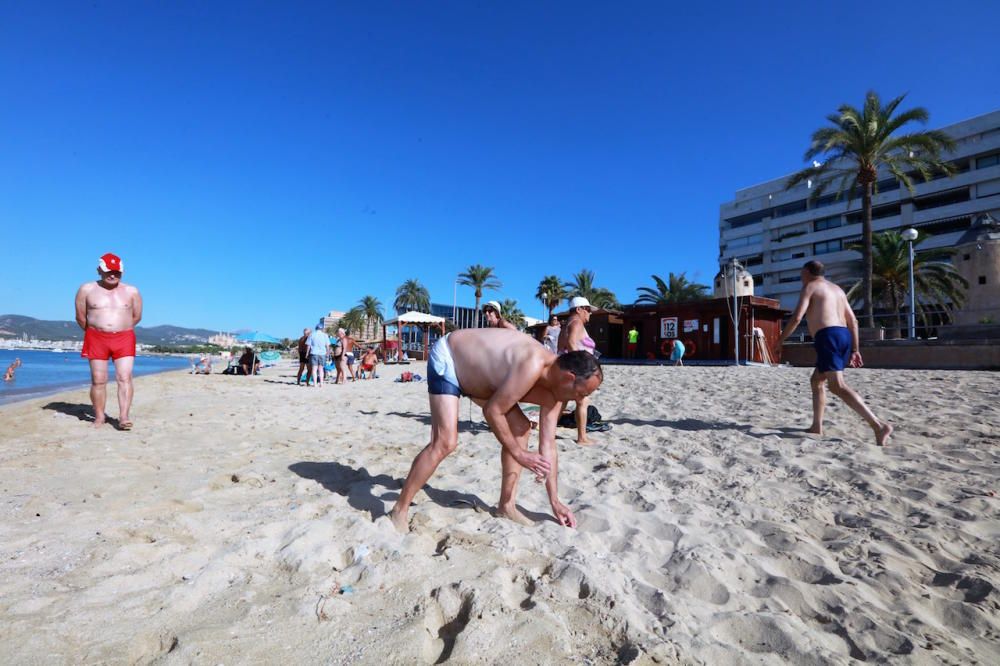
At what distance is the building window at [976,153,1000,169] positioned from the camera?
3850 cm

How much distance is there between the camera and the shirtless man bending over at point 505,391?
92.5 inches

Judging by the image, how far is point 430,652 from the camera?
1.61 m


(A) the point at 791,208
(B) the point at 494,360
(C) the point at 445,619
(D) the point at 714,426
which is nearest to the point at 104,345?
(B) the point at 494,360

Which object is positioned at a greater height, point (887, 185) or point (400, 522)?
point (887, 185)

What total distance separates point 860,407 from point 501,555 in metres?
3.66

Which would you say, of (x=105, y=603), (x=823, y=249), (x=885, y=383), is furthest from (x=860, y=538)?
(x=823, y=249)

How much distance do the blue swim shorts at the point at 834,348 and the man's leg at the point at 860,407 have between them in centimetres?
9

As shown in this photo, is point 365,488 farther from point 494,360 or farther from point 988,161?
point 988,161

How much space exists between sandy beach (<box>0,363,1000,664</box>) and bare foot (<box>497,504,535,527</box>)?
3.7 inches

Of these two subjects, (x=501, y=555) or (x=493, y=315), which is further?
(x=493, y=315)

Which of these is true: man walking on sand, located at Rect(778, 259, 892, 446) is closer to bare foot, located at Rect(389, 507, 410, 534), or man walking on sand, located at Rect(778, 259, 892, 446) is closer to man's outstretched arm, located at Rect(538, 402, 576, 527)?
man's outstretched arm, located at Rect(538, 402, 576, 527)

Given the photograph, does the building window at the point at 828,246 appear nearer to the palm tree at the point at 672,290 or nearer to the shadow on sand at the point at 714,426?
the palm tree at the point at 672,290

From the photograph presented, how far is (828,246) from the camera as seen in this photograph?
49.2m

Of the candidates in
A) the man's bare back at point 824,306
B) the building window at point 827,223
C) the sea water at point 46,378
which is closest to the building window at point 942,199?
the building window at point 827,223
